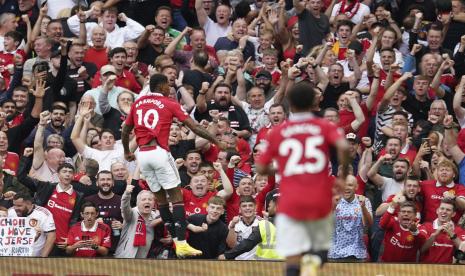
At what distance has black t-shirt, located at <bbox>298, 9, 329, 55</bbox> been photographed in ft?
88.4

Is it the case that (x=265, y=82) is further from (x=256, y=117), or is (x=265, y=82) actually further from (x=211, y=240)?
(x=211, y=240)

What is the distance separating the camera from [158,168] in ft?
65.2

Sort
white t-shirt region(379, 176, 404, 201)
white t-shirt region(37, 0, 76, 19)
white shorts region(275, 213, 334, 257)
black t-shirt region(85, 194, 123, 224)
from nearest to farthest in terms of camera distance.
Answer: white shorts region(275, 213, 334, 257) → black t-shirt region(85, 194, 123, 224) → white t-shirt region(379, 176, 404, 201) → white t-shirt region(37, 0, 76, 19)

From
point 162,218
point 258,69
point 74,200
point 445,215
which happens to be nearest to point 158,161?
point 162,218

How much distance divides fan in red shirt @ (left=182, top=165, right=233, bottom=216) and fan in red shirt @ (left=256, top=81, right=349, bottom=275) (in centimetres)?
613

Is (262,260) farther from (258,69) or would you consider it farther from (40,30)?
(40,30)

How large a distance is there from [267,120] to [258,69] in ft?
6.44

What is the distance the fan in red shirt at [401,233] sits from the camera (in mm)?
21094

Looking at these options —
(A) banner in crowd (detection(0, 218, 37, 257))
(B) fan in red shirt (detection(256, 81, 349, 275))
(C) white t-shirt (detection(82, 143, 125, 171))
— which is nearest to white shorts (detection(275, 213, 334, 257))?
(B) fan in red shirt (detection(256, 81, 349, 275))

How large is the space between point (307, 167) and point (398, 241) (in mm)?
5914

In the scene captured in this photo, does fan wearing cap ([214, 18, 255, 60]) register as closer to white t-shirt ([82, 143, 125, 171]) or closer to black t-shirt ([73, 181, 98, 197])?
white t-shirt ([82, 143, 125, 171])

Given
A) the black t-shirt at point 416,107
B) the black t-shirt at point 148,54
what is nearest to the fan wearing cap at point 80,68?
the black t-shirt at point 148,54

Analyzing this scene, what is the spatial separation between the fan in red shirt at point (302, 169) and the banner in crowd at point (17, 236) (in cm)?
624

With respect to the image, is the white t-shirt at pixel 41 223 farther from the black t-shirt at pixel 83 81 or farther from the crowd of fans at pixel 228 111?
the black t-shirt at pixel 83 81
